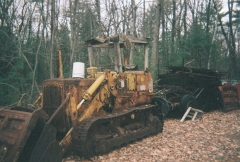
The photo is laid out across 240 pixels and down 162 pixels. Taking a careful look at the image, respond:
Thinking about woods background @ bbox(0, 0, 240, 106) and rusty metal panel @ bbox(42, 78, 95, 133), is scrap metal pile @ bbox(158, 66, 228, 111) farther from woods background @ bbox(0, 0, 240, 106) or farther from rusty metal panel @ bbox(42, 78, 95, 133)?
rusty metal panel @ bbox(42, 78, 95, 133)

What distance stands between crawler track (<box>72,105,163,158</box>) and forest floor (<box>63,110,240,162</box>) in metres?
0.21

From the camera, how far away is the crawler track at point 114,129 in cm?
495

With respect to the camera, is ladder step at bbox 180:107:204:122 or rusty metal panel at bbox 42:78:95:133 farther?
ladder step at bbox 180:107:204:122

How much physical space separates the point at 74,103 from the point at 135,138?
6.93 ft

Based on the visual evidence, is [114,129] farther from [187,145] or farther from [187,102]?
[187,102]

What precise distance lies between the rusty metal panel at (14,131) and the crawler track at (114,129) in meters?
0.93

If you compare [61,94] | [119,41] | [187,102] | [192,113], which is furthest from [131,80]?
[192,113]

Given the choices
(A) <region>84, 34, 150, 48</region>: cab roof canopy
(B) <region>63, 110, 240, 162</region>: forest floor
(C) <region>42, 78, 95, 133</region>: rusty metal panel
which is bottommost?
(B) <region>63, 110, 240, 162</region>: forest floor

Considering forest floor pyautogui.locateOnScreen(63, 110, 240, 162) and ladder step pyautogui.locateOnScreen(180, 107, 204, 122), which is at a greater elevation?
ladder step pyautogui.locateOnScreen(180, 107, 204, 122)

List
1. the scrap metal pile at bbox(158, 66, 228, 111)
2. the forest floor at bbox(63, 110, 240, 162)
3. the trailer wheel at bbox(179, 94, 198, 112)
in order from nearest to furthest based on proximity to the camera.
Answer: the forest floor at bbox(63, 110, 240, 162) < the trailer wheel at bbox(179, 94, 198, 112) < the scrap metal pile at bbox(158, 66, 228, 111)

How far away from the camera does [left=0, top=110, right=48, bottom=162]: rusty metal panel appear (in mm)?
3949

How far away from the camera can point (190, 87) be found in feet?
36.9

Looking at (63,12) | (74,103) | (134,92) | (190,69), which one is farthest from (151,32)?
(74,103)

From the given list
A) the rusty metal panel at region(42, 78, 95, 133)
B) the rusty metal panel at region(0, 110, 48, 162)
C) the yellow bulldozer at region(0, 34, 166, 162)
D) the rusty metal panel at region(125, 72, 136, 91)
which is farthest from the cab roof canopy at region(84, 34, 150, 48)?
the rusty metal panel at region(0, 110, 48, 162)
